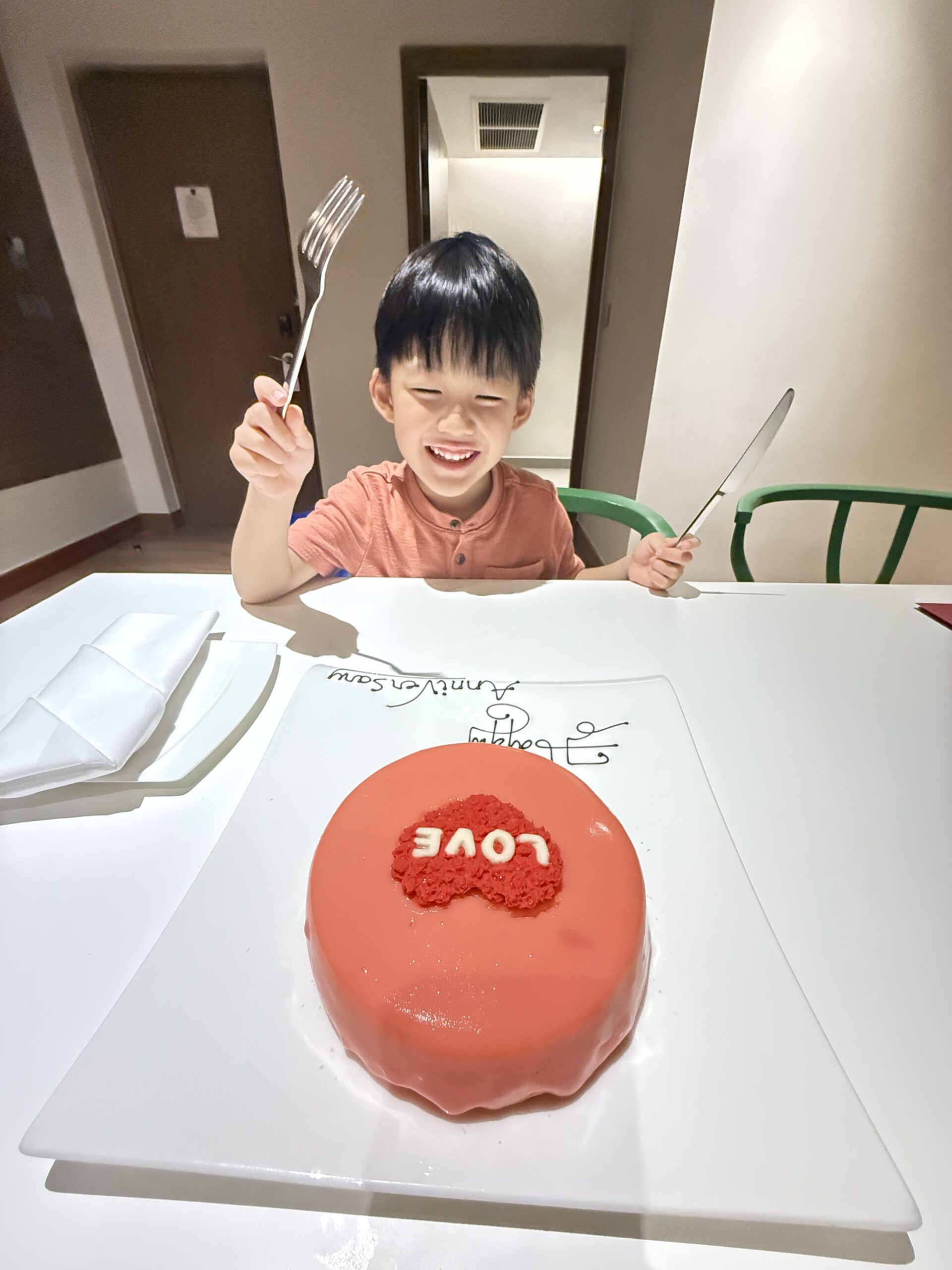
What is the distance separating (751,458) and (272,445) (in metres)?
0.55

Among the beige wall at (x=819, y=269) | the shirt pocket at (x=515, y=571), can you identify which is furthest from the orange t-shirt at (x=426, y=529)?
the beige wall at (x=819, y=269)

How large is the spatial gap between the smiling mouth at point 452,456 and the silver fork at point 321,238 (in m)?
0.17

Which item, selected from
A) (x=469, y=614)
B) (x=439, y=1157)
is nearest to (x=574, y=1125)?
(x=439, y=1157)

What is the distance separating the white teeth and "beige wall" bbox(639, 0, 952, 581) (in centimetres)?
83

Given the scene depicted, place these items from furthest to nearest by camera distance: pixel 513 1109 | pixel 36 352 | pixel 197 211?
pixel 197 211
pixel 36 352
pixel 513 1109

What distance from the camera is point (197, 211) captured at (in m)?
1.57

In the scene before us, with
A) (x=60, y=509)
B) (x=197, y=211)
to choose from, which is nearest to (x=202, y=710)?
(x=60, y=509)

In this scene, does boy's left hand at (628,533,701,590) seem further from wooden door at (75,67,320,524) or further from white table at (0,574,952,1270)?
wooden door at (75,67,320,524)

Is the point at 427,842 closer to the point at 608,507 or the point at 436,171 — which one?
the point at 608,507

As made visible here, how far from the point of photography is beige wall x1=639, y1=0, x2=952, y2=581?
3.22 ft

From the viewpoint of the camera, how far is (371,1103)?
0.24 m

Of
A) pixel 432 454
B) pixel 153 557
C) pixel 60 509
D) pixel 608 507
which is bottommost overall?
pixel 153 557

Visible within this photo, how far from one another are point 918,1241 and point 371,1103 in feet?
0.77

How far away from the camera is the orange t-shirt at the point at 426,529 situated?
78 cm
